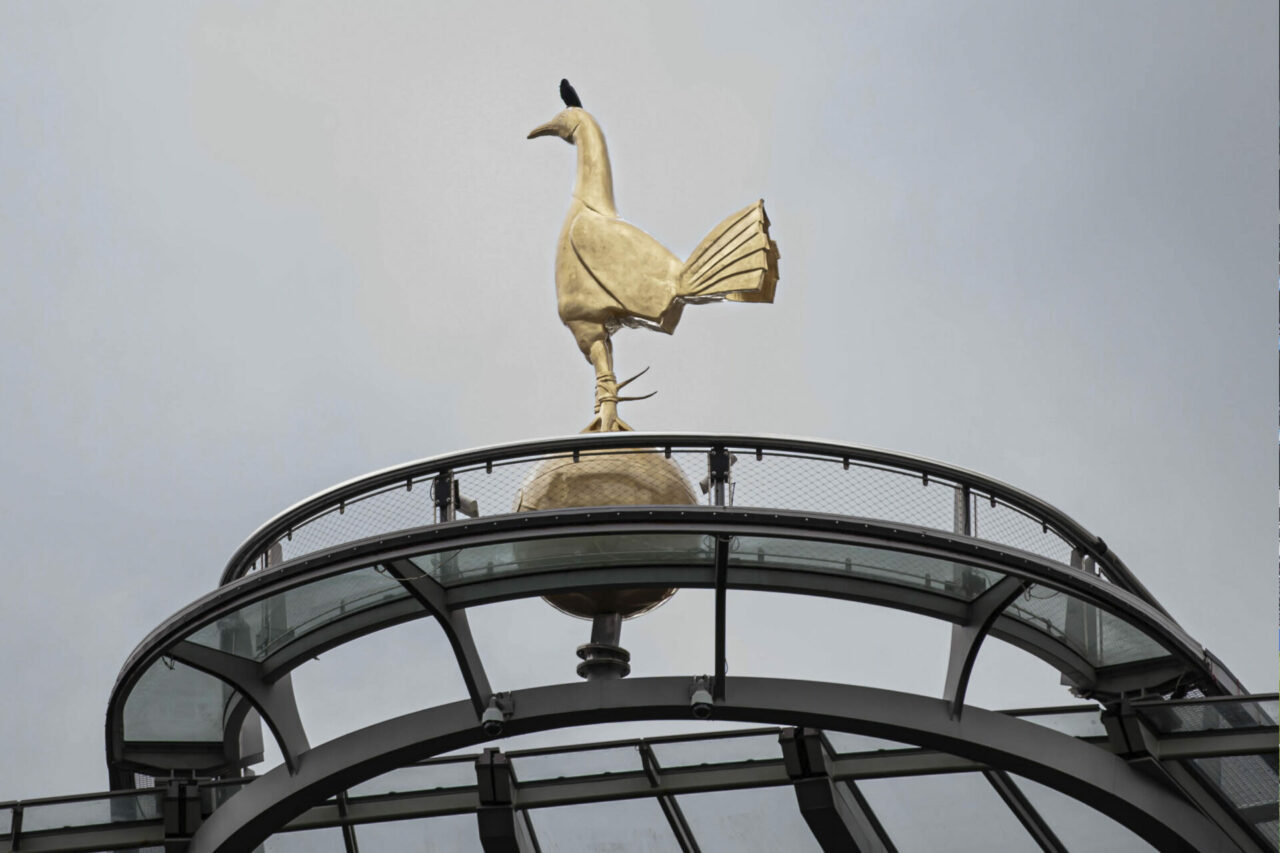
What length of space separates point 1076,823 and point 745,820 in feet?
12.2

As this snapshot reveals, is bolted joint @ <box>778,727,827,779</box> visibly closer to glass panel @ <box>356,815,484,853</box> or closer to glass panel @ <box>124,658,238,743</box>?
glass panel @ <box>356,815,484,853</box>

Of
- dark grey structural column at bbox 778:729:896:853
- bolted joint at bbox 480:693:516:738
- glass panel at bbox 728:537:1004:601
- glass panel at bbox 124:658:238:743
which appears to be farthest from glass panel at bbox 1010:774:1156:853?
glass panel at bbox 124:658:238:743

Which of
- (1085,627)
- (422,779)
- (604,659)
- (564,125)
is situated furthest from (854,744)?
(564,125)

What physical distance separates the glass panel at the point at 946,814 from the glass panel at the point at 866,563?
159 inches

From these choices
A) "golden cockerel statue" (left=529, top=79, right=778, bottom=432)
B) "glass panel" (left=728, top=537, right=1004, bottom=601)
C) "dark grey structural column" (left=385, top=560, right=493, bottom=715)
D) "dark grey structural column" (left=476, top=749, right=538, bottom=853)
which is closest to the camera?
"glass panel" (left=728, top=537, right=1004, bottom=601)

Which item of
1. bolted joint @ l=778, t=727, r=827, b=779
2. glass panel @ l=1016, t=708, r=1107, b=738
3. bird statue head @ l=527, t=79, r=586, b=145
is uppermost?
bird statue head @ l=527, t=79, r=586, b=145

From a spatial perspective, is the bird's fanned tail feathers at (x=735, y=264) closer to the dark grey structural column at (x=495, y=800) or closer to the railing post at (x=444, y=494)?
the railing post at (x=444, y=494)

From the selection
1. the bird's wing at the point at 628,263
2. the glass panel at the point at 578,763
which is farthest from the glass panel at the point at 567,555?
the glass panel at the point at 578,763

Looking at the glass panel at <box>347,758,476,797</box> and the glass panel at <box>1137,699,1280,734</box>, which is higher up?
the glass panel at <box>347,758,476,797</box>

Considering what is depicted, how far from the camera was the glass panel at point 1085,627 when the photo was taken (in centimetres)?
1620

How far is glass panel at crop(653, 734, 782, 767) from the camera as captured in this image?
18.7m

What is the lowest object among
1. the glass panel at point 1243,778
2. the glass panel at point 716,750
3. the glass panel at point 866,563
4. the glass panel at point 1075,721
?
the glass panel at point 1243,778

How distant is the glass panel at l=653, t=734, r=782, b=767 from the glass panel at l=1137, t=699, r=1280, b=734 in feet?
13.1

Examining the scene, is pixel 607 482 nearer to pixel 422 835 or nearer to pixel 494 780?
pixel 494 780
